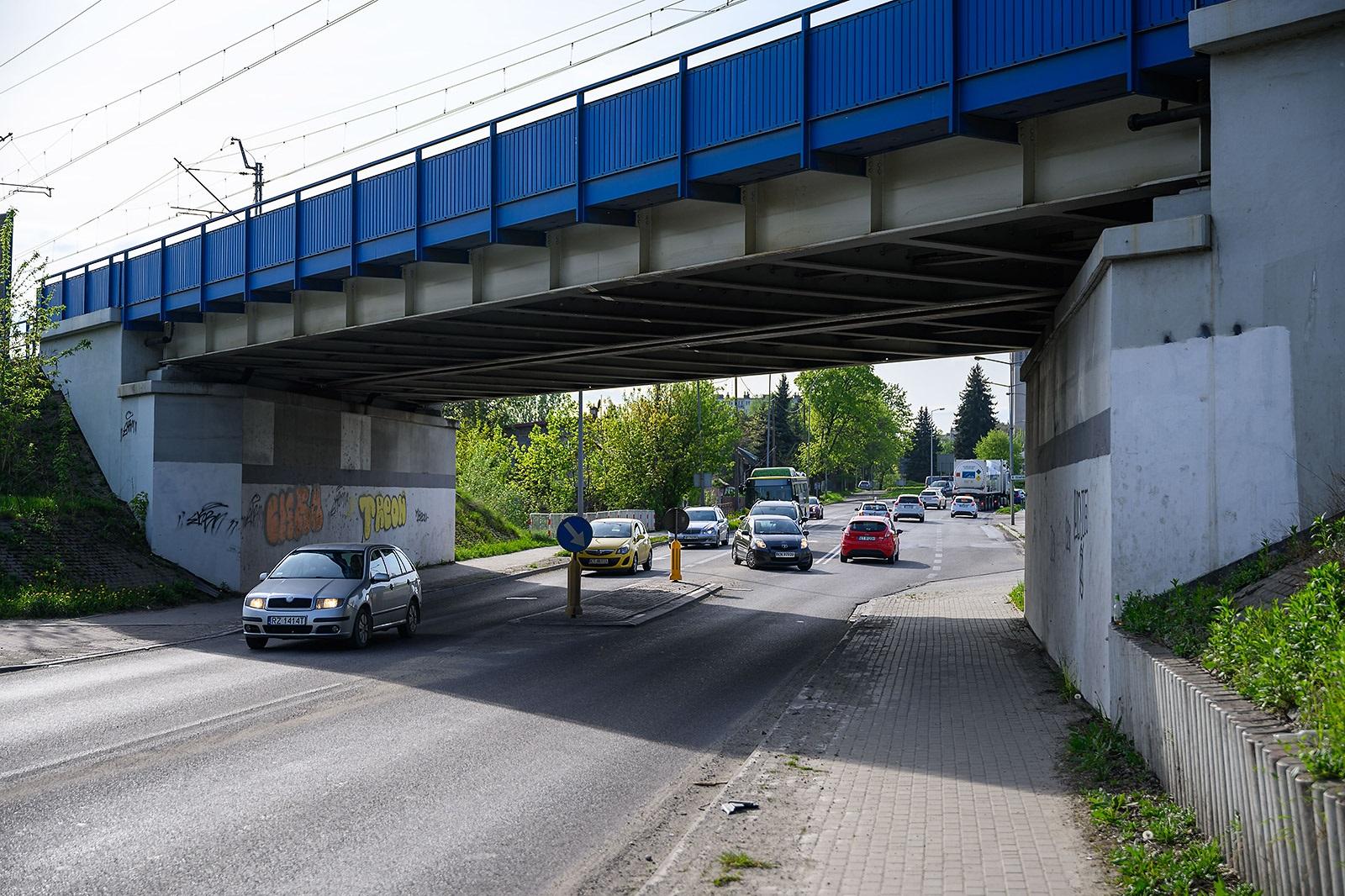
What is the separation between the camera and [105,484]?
25891mm

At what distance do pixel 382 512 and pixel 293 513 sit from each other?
4413mm

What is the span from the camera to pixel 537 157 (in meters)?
16.0

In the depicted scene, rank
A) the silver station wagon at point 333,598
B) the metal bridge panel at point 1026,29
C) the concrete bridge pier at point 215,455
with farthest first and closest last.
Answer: the concrete bridge pier at point 215,455, the silver station wagon at point 333,598, the metal bridge panel at point 1026,29

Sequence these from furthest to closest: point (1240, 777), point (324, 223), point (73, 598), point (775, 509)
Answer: point (775, 509)
point (73, 598)
point (324, 223)
point (1240, 777)

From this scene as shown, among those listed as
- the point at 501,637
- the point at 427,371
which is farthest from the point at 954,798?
the point at 427,371

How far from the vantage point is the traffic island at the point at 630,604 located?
20.4m

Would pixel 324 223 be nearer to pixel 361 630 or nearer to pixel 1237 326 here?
pixel 361 630

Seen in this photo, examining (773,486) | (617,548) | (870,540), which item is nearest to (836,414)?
(773,486)

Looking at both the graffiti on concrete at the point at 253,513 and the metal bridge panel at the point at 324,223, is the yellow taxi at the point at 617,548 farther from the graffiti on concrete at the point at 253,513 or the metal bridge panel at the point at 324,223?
the metal bridge panel at the point at 324,223

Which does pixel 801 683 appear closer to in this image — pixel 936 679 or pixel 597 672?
pixel 936 679

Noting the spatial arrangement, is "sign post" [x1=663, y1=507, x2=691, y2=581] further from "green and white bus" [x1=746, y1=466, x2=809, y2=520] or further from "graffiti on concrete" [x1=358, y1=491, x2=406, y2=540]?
"green and white bus" [x1=746, y1=466, x2=809, y2=520]

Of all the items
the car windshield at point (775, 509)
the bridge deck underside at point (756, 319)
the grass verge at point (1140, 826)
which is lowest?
the grass verge at point (1140, 826)

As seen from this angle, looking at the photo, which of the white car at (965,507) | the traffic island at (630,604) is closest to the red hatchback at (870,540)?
the traffic island at (630,604)

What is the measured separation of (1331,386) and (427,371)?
20398 mm
